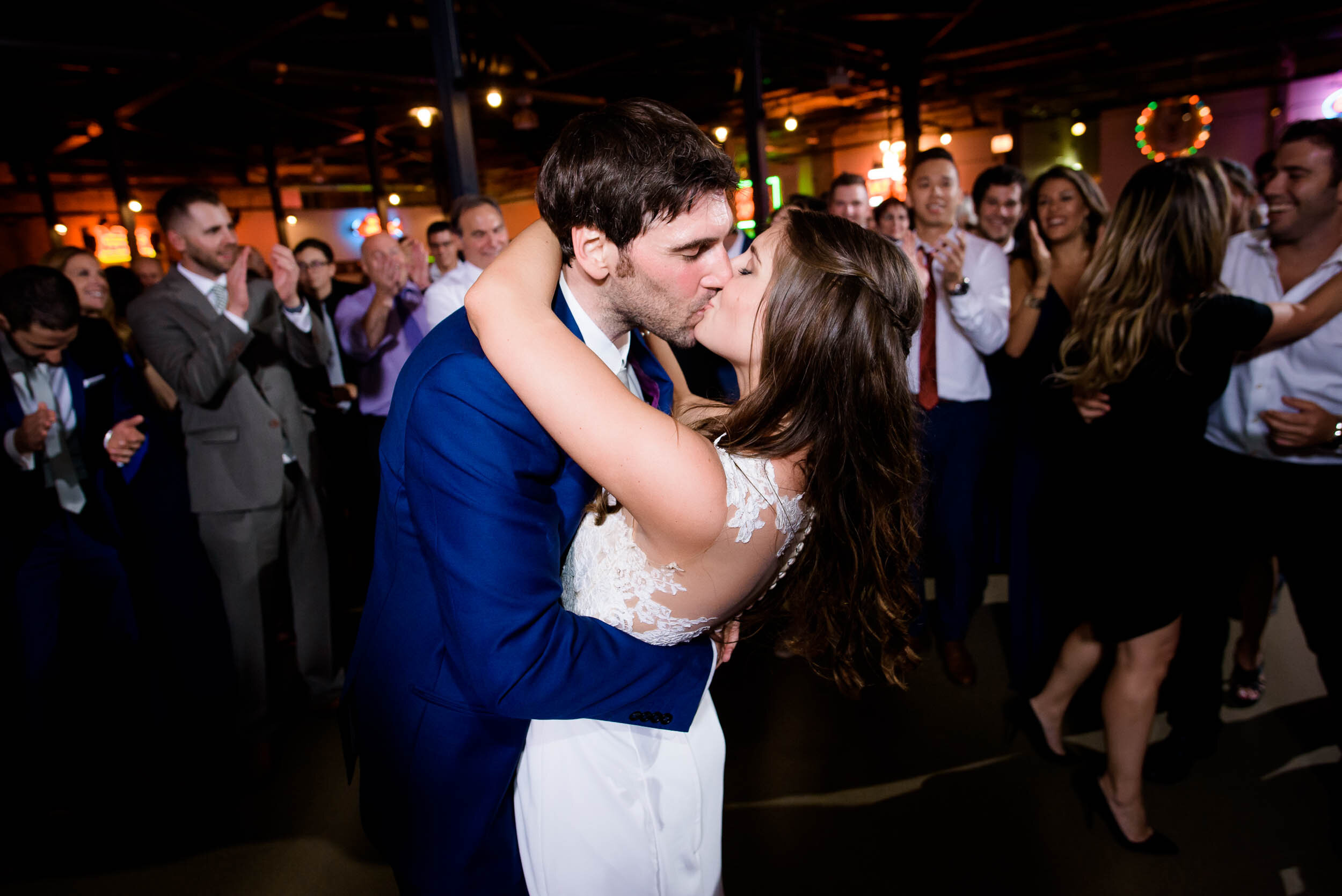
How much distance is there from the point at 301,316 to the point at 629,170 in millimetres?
2242

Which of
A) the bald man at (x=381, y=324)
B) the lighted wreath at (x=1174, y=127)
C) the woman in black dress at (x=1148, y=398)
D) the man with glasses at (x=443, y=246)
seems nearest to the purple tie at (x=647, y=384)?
the woman in black dress at (x=1148, y=398)

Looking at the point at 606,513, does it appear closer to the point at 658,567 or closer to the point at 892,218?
the point at 658,567

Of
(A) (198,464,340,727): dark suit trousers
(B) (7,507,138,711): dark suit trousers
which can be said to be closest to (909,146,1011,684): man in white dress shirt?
(A) (198,464,340,727): dark suit trousers

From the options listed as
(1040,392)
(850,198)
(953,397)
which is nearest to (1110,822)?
(1040,392)

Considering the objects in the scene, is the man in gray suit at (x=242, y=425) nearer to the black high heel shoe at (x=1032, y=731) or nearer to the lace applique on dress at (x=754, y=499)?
the lace applique on dress at (x=754, y=499)

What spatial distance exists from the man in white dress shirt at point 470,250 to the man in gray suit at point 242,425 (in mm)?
770

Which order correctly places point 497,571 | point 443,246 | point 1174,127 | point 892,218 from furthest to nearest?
point 1174,127 < point 443,246 < point 892,218 < point 497,571

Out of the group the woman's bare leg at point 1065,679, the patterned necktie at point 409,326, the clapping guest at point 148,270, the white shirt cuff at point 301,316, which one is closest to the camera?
the woman's bare leg at point 1065,679

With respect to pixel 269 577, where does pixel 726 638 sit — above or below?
above

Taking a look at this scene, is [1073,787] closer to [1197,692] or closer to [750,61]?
[1197,692]

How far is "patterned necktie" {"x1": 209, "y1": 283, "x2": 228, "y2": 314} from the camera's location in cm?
242

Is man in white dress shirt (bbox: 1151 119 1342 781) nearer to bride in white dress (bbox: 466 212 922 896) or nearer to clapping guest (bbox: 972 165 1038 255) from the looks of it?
clapping guest (bbox: 972 165 1038 255)

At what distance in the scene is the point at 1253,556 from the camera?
7.68ft

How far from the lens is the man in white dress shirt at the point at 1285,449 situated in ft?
6.64
